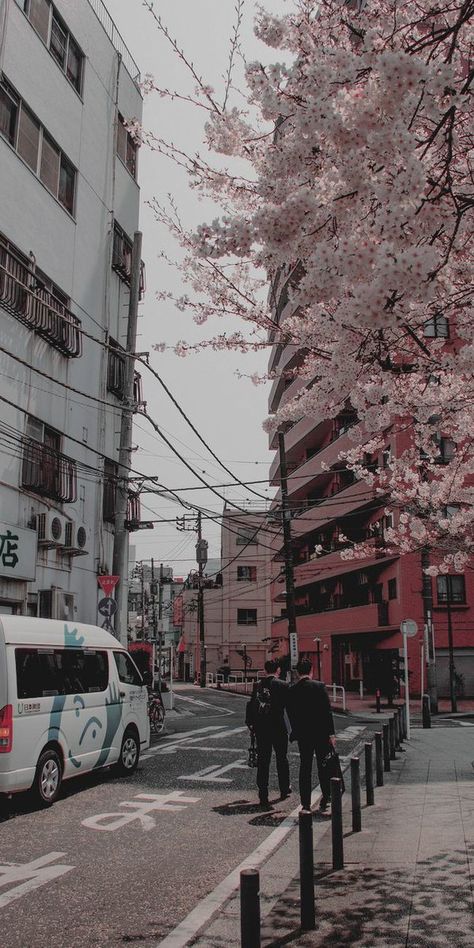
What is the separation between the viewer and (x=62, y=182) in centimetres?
1888

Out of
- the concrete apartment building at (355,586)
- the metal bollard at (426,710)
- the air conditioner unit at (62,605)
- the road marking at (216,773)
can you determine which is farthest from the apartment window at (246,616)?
the road marking at (216,773)

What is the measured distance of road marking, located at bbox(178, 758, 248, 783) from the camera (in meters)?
11.1

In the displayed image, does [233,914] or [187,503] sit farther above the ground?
[187,503]

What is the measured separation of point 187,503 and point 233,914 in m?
14.1

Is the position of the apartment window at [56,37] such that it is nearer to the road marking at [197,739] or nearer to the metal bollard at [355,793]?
the road marking at [197,739]

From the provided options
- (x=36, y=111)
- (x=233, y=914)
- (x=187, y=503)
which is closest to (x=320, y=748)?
(x=233, y=914)

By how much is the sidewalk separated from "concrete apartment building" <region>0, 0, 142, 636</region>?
29.0 ft

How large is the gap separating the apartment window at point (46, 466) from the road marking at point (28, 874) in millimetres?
9905

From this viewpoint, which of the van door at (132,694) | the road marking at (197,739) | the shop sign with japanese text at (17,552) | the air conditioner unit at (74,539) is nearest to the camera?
the van door at (132,694)

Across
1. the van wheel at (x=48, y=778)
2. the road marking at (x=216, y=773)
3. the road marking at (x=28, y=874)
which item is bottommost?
the road marking at (x=216, y=773)

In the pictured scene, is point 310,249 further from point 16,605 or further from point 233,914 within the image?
point 16,605

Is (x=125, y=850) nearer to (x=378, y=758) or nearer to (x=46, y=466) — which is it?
(x=378, y=758)

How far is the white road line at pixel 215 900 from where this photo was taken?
15.7ft

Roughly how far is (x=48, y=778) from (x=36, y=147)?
45.8 feet
